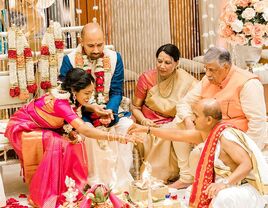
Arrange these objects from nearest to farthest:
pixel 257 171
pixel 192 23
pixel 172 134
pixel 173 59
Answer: pixel 257 171, pixel 172 134, pixel 173 59, pixel 192 23

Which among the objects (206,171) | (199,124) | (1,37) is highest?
(1,37)

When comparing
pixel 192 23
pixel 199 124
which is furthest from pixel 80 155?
→ pixel 192 23

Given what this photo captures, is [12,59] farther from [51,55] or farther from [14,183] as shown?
[14,183]

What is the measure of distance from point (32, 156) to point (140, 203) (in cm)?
94

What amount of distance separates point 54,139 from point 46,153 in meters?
0.12

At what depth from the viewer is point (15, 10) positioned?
20.2 feet

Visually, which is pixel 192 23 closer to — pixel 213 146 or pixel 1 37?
pixel 1 37

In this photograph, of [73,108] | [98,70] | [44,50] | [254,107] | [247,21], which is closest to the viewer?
[254,107]

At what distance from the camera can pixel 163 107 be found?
531 cm

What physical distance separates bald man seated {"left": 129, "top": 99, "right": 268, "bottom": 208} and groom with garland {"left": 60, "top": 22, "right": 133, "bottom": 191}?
43.5 inches

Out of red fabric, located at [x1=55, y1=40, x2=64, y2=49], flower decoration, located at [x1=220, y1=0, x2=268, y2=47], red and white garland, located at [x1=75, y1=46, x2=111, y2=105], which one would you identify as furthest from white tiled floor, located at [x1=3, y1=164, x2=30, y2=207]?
flower decoration, located at [x1=220, y1=0, x2=268, y2=47]

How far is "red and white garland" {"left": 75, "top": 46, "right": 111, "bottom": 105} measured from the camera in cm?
525

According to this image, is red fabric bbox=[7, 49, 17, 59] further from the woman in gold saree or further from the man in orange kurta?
the man in orange kurta

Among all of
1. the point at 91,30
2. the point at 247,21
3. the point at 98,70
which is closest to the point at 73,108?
the point at 98,70
